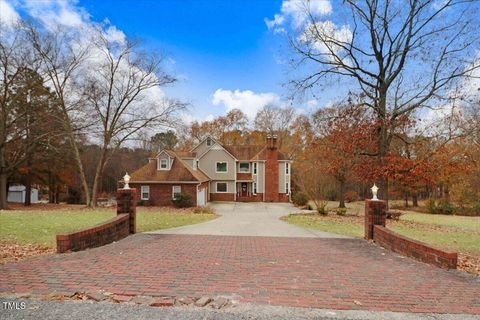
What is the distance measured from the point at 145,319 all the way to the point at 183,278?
1.61 meters

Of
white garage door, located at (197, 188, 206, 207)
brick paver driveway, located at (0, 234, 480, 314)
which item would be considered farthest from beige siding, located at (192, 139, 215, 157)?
brick paver driveway, located at (0, 234, 480, 314)

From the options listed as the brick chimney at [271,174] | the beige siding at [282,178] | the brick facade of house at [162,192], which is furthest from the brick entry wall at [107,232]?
the beige siding at [282,178]

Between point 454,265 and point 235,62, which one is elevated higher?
point 235,62

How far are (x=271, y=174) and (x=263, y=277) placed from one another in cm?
3247

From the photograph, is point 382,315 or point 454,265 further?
point 454,265

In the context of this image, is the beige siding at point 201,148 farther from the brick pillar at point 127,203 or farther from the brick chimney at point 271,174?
the brick pillar at point 127,203

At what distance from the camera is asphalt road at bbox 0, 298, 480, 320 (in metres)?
3.63

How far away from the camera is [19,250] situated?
791 centimetres

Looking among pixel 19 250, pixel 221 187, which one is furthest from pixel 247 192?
pixel 19 250

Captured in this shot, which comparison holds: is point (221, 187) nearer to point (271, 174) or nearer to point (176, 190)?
point (271, 174)

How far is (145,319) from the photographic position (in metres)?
3.57

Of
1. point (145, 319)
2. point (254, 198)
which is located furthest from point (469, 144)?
point (145, 319)

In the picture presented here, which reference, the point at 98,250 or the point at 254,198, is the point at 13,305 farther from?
the point at 254,198

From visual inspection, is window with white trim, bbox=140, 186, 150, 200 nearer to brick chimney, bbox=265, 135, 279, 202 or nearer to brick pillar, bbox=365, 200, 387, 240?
brick chimney, bbox=265, 135, 279, 202
